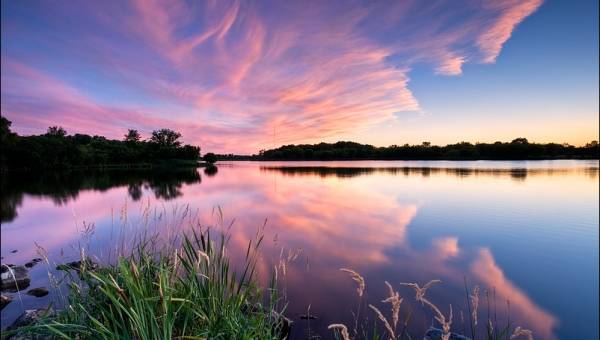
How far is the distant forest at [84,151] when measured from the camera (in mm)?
77438

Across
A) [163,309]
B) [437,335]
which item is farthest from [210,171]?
[163,309]

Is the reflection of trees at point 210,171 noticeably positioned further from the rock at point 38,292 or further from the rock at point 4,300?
the rock at point 4,300

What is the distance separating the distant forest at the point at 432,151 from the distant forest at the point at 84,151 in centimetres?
6635

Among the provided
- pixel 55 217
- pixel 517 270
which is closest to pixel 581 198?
pixel 517 270

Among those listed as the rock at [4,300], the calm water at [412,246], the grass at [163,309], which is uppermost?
the grass at [163,309]

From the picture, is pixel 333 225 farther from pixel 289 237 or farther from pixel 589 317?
pixel 589 317

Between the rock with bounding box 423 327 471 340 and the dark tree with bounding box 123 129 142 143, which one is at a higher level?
the dark tree with bounding box 123 129 142 143

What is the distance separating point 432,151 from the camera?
140 meters

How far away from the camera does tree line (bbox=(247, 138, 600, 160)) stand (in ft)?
389

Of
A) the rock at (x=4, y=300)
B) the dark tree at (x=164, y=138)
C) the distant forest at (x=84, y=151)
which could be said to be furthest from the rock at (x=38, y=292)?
the dark tree at (x=164, y=138)

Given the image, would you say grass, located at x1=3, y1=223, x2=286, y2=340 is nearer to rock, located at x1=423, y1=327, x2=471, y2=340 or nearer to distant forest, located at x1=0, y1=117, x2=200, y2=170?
rock, located at x1=423, y1=327, x2=471, y2=340

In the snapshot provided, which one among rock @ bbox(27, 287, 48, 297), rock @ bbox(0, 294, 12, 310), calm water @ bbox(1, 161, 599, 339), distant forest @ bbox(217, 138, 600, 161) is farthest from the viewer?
distant forest @ bbox(217, 138, 600, 161)

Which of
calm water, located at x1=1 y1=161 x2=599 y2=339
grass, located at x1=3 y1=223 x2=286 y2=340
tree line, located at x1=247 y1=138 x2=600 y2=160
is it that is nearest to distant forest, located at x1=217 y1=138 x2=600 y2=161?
tree line, located at x1=247 y1=138 x2=600 y2=160

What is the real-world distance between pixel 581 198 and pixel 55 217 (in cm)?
4397
